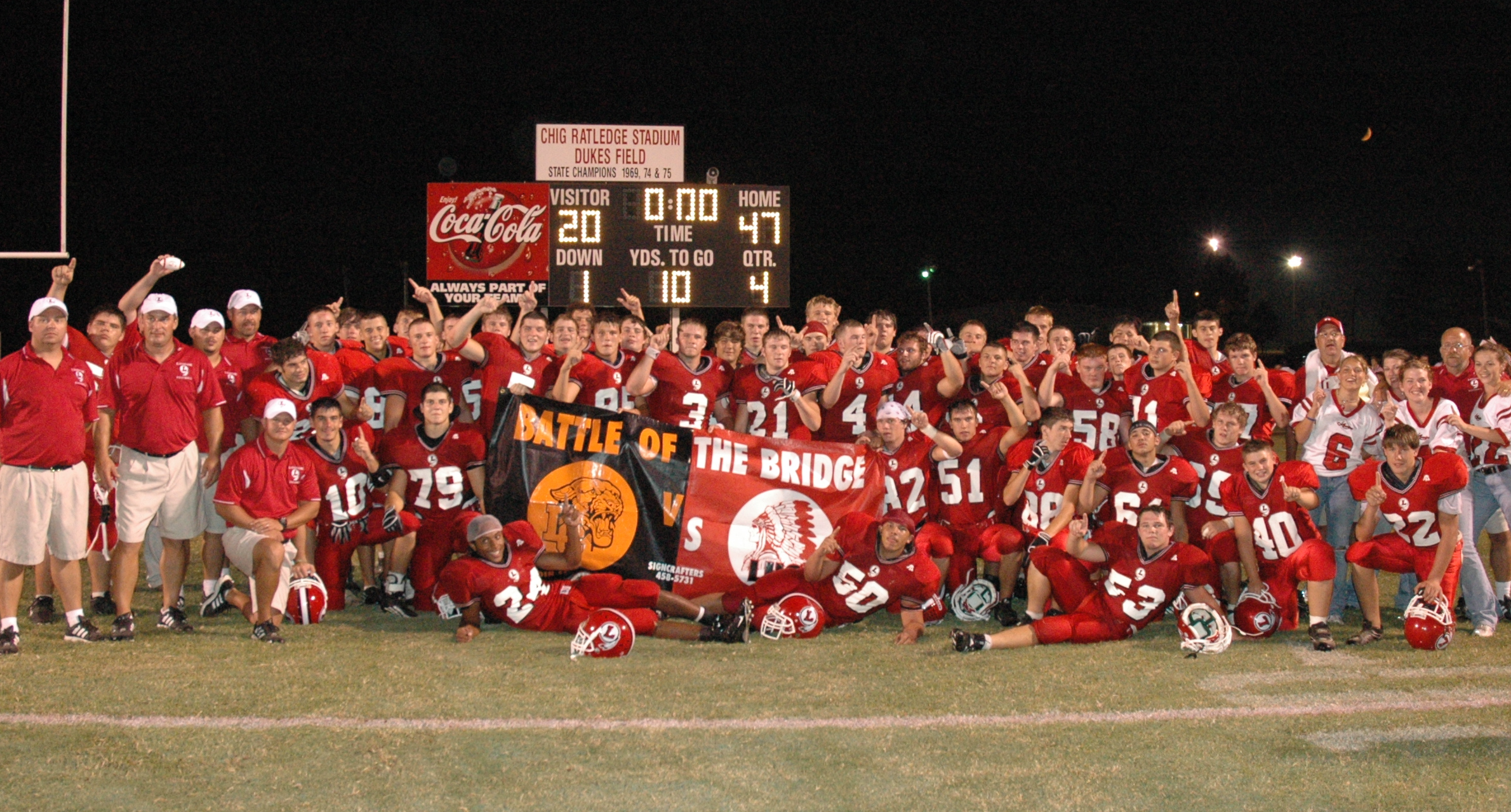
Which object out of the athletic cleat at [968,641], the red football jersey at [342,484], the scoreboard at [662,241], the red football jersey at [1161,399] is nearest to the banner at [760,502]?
the athletic cleat at [968,641]

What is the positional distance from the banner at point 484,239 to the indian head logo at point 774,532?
7844 mm

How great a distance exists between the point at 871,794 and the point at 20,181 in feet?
25.6

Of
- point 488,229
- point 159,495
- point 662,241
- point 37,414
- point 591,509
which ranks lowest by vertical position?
point 591,509

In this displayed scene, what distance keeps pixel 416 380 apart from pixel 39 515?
7.37 ft

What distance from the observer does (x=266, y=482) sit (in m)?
6.40

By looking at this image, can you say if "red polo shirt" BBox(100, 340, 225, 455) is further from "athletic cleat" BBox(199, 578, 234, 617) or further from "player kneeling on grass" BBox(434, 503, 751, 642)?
"player kneeling on grass" BBox(434, 503, 751, 642)

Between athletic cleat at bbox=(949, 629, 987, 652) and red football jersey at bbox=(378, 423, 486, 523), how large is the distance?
318 cm

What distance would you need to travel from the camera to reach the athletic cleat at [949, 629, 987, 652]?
594 centimetres

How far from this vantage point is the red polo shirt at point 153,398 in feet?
20.8

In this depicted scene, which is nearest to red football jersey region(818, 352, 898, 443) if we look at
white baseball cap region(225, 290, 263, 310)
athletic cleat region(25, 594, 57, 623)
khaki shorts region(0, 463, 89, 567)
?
white baseball cap region(225, 290, 263, 310)

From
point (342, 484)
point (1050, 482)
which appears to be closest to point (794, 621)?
point (1050, 482)

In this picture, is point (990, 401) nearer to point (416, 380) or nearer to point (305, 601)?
point (416, 380)

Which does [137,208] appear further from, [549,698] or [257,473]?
[549,698]

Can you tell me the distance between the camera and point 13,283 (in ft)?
81.9
